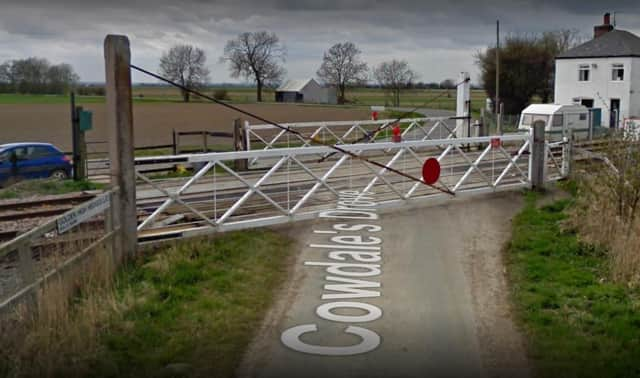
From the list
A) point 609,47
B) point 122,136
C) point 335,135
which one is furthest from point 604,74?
point 122,136

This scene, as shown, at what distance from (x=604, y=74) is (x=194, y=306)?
3197 centimetres

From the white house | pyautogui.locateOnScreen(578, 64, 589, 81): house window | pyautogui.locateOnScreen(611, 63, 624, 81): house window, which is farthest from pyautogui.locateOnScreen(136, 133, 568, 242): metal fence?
pyautogui.locateOnScreen(578, 64, 589, 81): house window

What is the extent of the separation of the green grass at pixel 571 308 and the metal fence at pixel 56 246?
147 inches

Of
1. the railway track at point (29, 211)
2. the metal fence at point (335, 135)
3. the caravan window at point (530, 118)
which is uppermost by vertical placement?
the caravan window at point (530, 118)

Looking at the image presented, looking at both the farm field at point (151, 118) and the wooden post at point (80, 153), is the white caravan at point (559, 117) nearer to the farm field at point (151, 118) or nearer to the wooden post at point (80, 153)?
the farm field at point (151, 118)

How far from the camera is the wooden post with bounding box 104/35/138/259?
6945 millimetres

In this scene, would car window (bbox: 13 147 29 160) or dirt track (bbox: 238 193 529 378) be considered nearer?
dirt track (bbox: 238 193 529 378)

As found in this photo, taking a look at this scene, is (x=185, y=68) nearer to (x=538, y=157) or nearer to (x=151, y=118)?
(x=538, y=157)

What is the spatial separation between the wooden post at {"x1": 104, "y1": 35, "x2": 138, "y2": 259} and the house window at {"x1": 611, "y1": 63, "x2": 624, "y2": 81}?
101 ft

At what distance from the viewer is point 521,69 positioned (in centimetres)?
4138

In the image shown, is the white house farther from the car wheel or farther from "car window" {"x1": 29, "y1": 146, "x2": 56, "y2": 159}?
"car window" {"x1": 29, "y1": 146, "x2": 56, "y2": 159}

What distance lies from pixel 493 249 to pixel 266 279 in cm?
291

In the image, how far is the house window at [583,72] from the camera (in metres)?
34.7

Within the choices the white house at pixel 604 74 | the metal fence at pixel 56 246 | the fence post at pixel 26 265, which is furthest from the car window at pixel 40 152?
the white house at pixel 604 74
